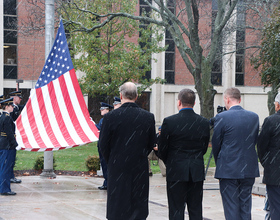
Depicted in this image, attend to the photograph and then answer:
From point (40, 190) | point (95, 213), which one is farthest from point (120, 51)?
point (95, 213)

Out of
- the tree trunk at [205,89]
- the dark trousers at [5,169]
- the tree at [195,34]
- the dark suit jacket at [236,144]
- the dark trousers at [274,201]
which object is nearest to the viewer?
the dark suit jacket at [236,144]

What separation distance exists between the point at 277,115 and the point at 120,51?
19313mm

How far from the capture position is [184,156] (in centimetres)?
513

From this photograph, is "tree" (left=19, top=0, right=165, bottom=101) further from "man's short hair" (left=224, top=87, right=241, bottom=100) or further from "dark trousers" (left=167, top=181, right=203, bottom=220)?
"dark trousers" (left=167, top=181, right=203, bottom=220)

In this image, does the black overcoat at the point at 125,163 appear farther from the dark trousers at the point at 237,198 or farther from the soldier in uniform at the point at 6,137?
the soldier in uniform at the point at 6,137

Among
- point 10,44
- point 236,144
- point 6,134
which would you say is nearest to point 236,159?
point 236,144

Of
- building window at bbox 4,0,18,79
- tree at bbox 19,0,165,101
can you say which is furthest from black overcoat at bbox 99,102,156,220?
building window at bbox 4,0,18,79

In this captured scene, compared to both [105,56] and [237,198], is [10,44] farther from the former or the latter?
[237,198]

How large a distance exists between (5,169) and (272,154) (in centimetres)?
572

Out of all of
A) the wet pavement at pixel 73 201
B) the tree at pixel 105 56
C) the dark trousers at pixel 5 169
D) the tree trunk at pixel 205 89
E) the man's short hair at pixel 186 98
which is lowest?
the wet pavement at pixel 73 201

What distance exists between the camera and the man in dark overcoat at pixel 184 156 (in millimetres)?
5102

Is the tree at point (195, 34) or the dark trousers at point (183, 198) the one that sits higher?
A: the tree at point (195, 34)

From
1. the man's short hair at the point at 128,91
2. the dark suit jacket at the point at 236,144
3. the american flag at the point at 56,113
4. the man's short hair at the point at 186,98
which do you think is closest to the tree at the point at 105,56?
the american flag at the point at 56,113

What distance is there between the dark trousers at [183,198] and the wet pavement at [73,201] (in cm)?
201
